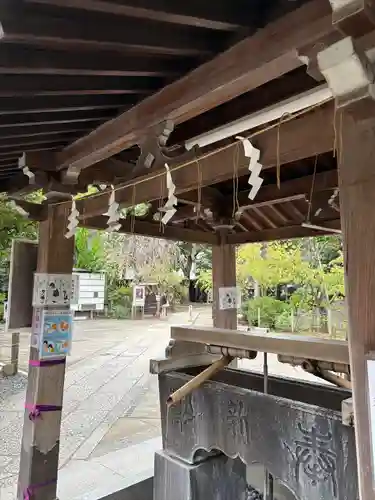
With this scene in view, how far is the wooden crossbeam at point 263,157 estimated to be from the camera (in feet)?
5.60

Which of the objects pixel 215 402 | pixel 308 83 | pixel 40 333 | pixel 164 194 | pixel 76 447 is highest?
pixel 308 83

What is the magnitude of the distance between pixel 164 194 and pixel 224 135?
1.73 feet

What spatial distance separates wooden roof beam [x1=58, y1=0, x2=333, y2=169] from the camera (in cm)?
145

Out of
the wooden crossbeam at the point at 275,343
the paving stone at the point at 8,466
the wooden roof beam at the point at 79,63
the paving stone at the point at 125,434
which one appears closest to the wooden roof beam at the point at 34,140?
the wooden roof beam at the point at 79,63

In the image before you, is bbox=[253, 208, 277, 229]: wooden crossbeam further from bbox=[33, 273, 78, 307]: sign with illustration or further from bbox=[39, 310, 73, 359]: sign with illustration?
bbox=[39, 310, 73, 359]: sign with illustration

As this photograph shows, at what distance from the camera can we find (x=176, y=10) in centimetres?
143

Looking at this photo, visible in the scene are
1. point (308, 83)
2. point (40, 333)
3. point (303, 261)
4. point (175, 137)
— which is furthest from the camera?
point (303, 261)

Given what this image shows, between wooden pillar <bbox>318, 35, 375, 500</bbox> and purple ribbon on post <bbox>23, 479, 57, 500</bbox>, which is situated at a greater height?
wooden pillar <bbox>318, 35, 375, 500</bbox>

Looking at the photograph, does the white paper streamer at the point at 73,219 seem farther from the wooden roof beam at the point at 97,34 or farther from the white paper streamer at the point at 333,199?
Answer: the white paper streamer at the point at 333,199

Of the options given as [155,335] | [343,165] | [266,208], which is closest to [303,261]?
[155,335]

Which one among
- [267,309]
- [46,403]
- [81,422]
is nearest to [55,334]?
[46,403]

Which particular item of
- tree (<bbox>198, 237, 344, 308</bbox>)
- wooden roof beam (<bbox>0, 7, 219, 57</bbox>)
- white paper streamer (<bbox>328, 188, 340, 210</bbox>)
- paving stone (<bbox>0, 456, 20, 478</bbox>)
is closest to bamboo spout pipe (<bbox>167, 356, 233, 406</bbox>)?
wooden roof beam (<bbox>0, 7, 219, 57</bbox>)

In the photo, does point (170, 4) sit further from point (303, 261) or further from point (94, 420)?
point (303, 261)

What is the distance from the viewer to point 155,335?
13766 mm
